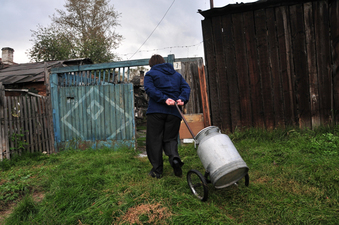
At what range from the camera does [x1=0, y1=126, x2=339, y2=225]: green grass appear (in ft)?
6.57

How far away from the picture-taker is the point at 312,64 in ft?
14.9

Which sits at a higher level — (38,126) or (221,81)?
(221,81)

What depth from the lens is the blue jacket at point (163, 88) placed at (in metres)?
2.94

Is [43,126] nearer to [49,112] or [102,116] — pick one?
[49,112]

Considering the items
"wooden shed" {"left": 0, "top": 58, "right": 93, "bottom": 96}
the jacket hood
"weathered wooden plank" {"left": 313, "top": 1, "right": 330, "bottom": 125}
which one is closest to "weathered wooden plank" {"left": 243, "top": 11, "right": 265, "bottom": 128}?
"weathered wooden plank" {"left": 313, "top": 1, "right": 330, "bottom": 125}

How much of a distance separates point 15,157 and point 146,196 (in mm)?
3635

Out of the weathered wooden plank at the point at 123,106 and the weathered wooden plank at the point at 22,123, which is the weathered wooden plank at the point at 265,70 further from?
the weathered wooden plank at the point at 22,123

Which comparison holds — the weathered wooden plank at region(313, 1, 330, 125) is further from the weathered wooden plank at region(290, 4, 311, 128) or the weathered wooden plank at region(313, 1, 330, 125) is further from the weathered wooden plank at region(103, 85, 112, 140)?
the weathered wooden plank at region(103, 85, 112, 140)

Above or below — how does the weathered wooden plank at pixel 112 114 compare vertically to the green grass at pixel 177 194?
above

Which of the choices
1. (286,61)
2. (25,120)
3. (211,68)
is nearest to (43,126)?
(25,120)

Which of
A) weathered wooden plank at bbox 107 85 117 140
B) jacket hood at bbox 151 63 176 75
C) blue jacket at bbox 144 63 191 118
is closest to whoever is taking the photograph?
blue jacket at bbox 144 63 191 118

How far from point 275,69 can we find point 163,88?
2.92 meters

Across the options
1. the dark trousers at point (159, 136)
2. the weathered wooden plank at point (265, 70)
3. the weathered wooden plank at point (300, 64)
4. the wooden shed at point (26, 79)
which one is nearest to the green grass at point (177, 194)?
the dark trousers at point (159, 136)

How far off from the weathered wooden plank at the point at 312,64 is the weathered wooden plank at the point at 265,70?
79 cm
